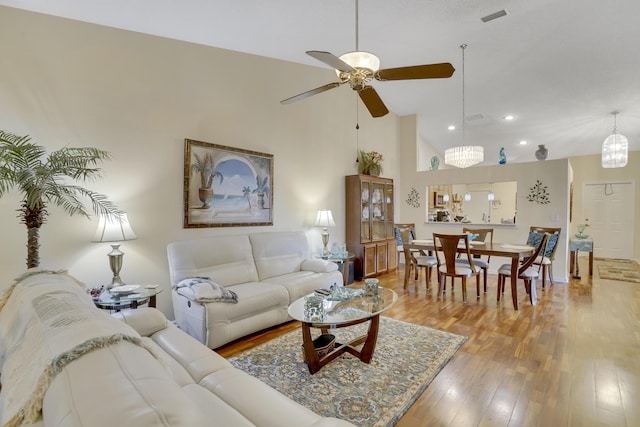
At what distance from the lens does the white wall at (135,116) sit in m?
2.48

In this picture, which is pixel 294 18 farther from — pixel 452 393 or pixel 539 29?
pixel 452 393

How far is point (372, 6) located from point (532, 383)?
365cm

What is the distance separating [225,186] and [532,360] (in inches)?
141

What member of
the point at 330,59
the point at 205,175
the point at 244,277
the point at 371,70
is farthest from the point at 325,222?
the point at 330,59

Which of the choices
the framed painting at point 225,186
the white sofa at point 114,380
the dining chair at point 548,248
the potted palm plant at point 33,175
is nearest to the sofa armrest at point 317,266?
the framed painting at point 225,186

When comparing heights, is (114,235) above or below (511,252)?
above

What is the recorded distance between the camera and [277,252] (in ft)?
12.9

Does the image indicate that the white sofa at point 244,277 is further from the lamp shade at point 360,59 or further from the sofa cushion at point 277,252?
the lamp shade at point 360,59

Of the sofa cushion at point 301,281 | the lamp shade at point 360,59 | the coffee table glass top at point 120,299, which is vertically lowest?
the sofa cushion at point 301,281

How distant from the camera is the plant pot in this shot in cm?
352

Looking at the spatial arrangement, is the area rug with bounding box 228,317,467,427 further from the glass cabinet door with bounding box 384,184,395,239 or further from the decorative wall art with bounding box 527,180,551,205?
the decorative wall art with bounding box 527,180,551,205

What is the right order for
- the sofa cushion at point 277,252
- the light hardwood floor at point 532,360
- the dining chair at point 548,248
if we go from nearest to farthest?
the light hardwood floor at point 532,360, the sofa cushion at point 277,252, the dining chair at point 548,248

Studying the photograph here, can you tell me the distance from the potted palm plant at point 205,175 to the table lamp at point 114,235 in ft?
3.16

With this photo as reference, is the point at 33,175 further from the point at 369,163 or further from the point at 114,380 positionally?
the point at 369,163
